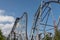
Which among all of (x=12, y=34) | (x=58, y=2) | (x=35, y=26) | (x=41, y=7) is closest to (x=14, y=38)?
(x=12, y=34)

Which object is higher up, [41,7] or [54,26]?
[41,7]

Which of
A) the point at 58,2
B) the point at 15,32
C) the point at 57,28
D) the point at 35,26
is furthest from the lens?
the point at 15,32

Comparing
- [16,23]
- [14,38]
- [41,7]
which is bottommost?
[14,38]

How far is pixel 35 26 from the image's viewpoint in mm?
28766

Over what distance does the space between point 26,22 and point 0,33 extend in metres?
6.92

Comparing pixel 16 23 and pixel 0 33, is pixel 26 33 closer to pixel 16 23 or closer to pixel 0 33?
pixel 16 23

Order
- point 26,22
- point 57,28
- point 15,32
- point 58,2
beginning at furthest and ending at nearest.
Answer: point 15,32 → point 26,22 → point 57,28 → point 58,2

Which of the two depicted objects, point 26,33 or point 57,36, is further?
point 26,33

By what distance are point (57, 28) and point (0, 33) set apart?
41.4 feet

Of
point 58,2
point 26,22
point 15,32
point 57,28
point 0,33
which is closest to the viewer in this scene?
point 58,2

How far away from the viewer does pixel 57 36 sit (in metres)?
25.4

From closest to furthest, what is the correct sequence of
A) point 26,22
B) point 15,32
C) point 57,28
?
point 57,28
point 26,22
point 15,32

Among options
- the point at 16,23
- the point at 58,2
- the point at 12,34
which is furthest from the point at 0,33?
the point at 58,2

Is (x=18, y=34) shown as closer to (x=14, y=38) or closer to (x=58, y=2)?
(x=14, y=38)
